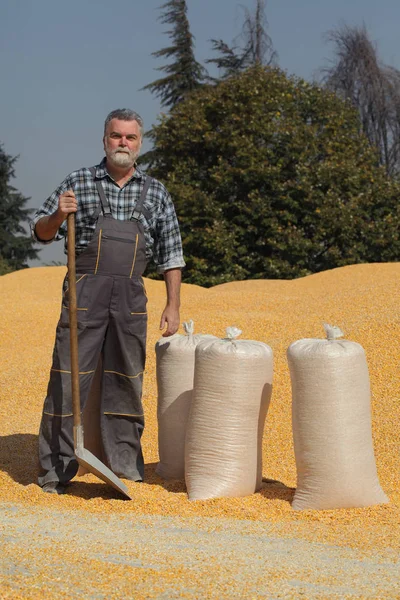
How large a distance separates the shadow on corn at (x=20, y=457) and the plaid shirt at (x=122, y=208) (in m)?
1.26

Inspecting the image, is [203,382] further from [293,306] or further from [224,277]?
[224,277]

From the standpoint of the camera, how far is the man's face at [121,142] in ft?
13.7

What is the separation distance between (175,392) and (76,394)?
0.58 metres

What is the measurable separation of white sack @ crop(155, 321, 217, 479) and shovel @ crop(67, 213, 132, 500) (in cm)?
51

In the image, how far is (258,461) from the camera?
4102mm

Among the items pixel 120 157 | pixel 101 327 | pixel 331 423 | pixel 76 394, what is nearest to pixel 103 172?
pixel 120 157

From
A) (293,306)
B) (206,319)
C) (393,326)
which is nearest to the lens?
(393,326)

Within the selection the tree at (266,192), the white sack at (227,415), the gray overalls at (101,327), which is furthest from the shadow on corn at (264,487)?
the tree at (266,192)

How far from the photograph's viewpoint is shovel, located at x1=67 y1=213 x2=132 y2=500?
12.8 feet

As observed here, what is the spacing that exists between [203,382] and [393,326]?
4.41 m

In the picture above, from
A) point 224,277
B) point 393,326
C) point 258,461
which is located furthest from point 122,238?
point 224,277

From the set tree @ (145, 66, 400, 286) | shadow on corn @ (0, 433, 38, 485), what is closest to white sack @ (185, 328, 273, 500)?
shadow on corn @ (0, 433, 38, 485)

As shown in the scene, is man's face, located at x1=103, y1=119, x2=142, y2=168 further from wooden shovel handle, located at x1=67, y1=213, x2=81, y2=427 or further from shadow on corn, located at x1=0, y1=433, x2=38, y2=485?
shadow on corn, located at x1=0, y1=433, x2=38, y2=485

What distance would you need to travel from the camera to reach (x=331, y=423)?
12.3 ft
